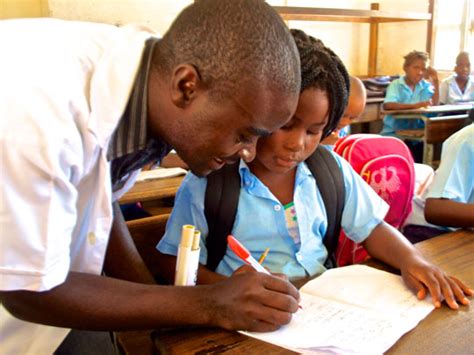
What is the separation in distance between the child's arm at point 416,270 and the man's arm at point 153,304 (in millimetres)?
290

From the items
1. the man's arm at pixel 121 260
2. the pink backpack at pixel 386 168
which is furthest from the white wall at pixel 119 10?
the man's arm at pixel 121 260

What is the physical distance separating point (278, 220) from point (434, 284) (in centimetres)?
38

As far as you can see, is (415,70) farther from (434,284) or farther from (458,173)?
(434,284)

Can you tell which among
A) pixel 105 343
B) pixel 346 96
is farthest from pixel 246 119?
pixel 105 343

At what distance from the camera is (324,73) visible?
1.15 metres

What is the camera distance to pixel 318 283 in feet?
3.26

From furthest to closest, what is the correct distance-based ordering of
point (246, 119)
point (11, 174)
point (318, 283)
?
point (318, 283) < point (246, 119) < point (11, 174)

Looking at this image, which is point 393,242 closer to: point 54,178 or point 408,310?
point 408,310

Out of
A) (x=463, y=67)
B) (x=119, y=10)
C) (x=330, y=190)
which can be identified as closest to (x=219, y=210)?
(x=330, y=190)

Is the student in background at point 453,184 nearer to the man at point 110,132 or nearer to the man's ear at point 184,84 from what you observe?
the man at point 110,132

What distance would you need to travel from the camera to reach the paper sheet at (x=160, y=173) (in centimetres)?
199

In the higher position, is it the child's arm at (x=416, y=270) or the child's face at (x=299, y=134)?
the child's face at (x=299, y=134)

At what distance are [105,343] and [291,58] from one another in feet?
2.39

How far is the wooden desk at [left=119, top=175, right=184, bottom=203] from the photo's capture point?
5.54ft
